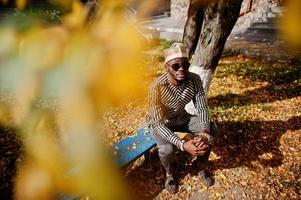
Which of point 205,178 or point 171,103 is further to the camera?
point 205,178

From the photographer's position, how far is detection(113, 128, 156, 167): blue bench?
3746 millimetres

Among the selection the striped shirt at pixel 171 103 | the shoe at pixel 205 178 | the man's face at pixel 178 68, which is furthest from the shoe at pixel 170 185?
the man's face at pixel 178 68

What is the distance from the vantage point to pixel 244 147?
4.81 metres

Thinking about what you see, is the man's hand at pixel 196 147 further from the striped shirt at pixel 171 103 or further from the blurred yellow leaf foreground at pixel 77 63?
the blurred yellow leaf foreground at pixel 77 63

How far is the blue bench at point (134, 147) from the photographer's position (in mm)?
3746

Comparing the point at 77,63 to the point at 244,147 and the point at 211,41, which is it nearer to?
the point at 244,147

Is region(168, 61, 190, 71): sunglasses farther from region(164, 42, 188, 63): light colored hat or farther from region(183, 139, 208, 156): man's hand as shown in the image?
region(183, 139, 208, 156): man's hand

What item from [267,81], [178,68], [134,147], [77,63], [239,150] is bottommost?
[267,81]

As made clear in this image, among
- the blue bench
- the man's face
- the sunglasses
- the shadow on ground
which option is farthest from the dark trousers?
the shadow on ground

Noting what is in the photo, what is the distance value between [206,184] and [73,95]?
11.6 feet

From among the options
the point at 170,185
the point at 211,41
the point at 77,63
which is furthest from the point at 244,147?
the point at 77,63

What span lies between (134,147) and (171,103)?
77 cm

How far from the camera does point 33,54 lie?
884 mm

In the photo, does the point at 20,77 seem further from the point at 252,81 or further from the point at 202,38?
the point at 252,81
